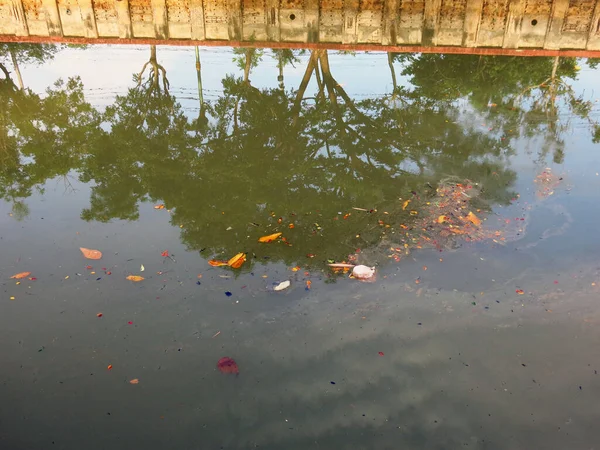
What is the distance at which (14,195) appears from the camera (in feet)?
30.2

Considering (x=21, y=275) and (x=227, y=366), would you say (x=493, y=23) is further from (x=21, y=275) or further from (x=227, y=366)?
(x=21, y=275)

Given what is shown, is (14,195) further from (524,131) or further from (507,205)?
(524,131)

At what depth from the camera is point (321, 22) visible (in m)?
15.1

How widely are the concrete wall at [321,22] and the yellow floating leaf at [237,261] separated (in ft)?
34.1

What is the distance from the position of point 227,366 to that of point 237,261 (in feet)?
6.71

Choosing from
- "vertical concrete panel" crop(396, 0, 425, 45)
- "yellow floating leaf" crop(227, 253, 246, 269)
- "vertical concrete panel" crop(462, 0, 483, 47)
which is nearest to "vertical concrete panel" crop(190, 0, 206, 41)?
"vertical concrete panel" crop(396, 0, 425, 45)

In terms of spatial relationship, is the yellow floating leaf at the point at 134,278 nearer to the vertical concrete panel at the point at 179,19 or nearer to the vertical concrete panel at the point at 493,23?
the vertical concrete panel at the point at 179,19

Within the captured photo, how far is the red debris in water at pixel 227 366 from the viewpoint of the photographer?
5.60 meters

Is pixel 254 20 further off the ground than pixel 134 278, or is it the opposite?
pixel 254 20

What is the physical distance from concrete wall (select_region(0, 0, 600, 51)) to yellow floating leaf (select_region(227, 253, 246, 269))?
10.4m

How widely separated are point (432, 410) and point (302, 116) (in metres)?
9.69

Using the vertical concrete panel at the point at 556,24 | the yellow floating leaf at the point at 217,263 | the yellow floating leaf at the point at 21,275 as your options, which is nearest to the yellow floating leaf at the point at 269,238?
the yellow floating leaf at the point at 217,263

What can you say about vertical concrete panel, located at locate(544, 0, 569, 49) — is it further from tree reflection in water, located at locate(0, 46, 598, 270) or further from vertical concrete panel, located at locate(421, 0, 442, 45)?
vertical concrete panel, located at locate(421, 0, 442, 45)

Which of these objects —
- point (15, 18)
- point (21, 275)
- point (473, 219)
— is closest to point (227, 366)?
point (21, 275)
